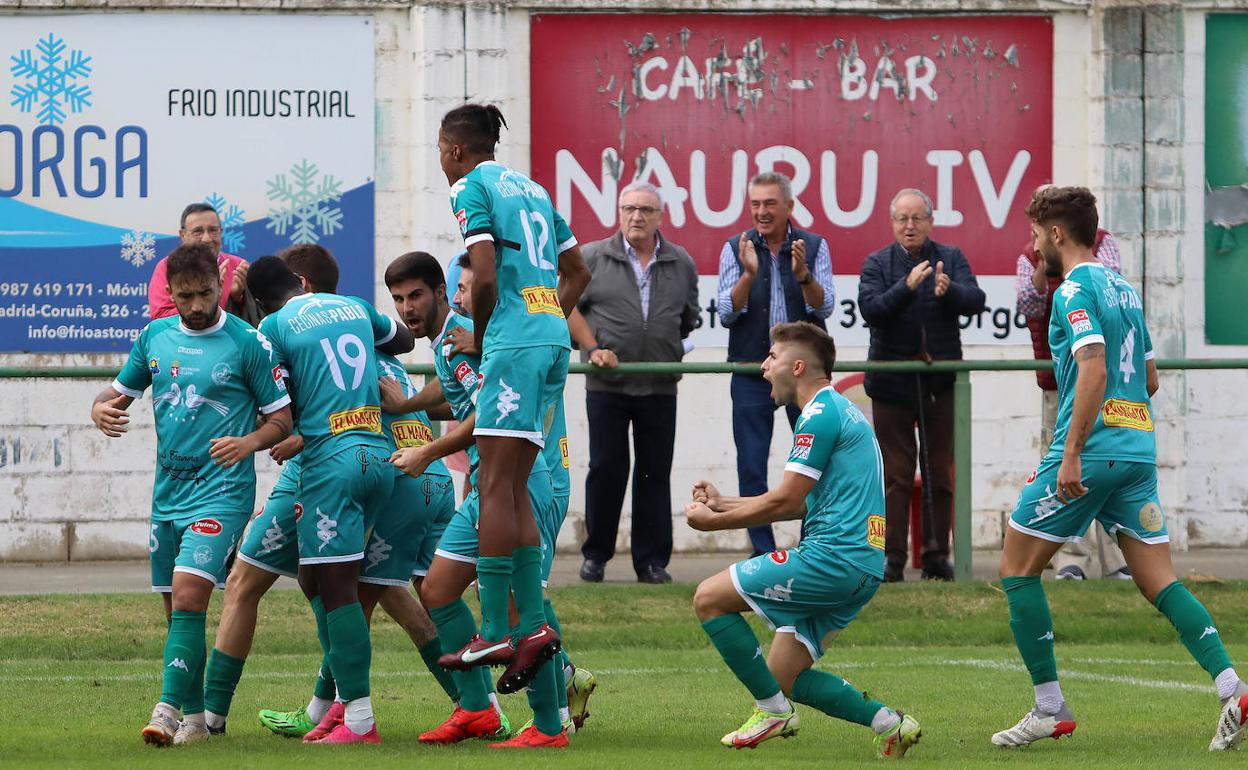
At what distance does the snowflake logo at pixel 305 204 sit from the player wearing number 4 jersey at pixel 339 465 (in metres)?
6.99

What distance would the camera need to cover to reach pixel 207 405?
721 centimetres

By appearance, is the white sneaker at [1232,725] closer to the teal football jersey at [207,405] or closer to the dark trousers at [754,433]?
the teal football jersey at [207,405]

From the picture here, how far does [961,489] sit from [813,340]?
16.7 ft

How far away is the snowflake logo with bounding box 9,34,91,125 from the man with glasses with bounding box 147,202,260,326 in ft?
15.3

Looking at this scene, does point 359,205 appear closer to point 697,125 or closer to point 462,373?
point 697,125

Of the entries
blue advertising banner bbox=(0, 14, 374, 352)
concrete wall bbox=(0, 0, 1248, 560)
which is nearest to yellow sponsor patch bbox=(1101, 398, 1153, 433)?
concrete wall bbox=(0, 0, 1248, 560)

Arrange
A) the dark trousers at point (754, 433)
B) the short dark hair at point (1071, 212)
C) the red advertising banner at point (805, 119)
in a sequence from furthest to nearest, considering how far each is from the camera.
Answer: the red advertising banner at point (805, 119)
the dark trousers at point (754, 433)
the short dark hair at point (1071, 212)

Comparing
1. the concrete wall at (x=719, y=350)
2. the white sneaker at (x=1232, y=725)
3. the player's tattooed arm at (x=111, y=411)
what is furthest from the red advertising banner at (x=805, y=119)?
the white sneaker at (x=1232, y=725)

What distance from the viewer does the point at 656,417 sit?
12023 mm

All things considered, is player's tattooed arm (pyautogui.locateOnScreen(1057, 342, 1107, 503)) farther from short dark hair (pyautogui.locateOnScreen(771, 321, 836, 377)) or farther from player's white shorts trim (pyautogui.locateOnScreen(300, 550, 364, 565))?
player's white shorts trim (pyautogui.locateOnScreen(300, 550, 364, 565))

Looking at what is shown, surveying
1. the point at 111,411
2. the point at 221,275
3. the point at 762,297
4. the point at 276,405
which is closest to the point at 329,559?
the point at 276,405

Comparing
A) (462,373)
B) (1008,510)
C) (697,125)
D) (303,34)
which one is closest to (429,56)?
(303,34)

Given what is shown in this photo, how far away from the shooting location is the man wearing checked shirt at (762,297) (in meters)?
11.6

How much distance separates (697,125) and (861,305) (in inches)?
129
